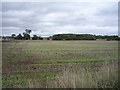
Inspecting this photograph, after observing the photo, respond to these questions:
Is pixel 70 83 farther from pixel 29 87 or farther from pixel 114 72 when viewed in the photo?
pixel 114 72

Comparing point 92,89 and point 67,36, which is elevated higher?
point 67,36

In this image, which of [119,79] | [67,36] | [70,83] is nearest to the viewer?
[70,83]

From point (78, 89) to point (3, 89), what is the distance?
2819 millimetres

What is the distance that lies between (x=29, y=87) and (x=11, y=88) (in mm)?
895

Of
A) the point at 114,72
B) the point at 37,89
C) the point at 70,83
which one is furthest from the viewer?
the point at 114,72

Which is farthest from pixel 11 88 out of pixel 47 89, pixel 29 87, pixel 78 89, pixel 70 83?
pixel 78 89

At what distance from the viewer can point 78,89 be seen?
151 inches

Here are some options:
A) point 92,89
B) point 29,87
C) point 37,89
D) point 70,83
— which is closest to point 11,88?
point 29,87

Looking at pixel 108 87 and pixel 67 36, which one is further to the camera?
pixel 67 36

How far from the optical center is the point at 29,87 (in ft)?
12.8

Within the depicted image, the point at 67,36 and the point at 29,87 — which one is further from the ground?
the point at 67,36

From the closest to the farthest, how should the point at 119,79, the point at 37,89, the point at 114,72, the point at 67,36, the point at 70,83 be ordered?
the point at 37,89, the point at 70,83, the point at 119,79, the point at 114,72, the point at 67,36

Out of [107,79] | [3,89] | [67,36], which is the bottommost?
[3,89]

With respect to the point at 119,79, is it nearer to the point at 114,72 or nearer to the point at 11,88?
the point at 114,72
